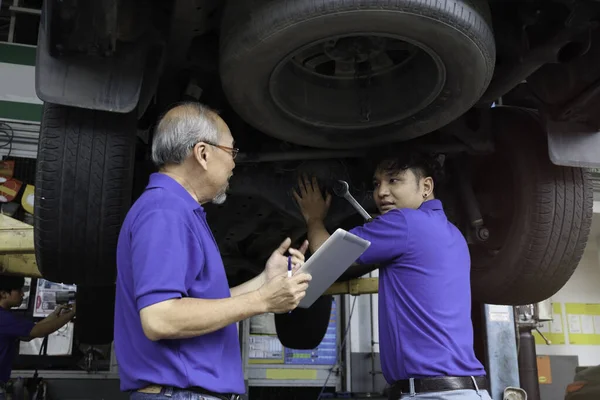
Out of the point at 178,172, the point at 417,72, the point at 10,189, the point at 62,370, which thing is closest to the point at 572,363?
the point at 62,370

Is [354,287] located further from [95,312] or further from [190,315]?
[190,315]

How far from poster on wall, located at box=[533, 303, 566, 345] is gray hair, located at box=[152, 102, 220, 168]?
318 inches

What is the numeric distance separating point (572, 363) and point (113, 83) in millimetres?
8475

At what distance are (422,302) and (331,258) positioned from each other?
0.44 m

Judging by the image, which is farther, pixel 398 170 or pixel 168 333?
pixel 398 170

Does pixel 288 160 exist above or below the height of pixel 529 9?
below

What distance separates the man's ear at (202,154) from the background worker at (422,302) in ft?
2.05

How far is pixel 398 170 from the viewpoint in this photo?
2014mm

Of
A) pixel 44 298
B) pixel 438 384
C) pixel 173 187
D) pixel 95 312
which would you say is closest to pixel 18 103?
pixel 44 298

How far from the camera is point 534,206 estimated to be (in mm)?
2320

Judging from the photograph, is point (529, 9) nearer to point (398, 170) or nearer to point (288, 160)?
point (398, 170)

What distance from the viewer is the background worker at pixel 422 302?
68.1 inches

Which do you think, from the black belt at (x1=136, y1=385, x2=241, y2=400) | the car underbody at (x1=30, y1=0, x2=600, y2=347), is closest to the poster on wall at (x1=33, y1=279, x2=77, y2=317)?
the car underbody at (x1=30, y1=0, x2=600, y2=347)

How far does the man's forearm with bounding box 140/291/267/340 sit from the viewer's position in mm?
1123
